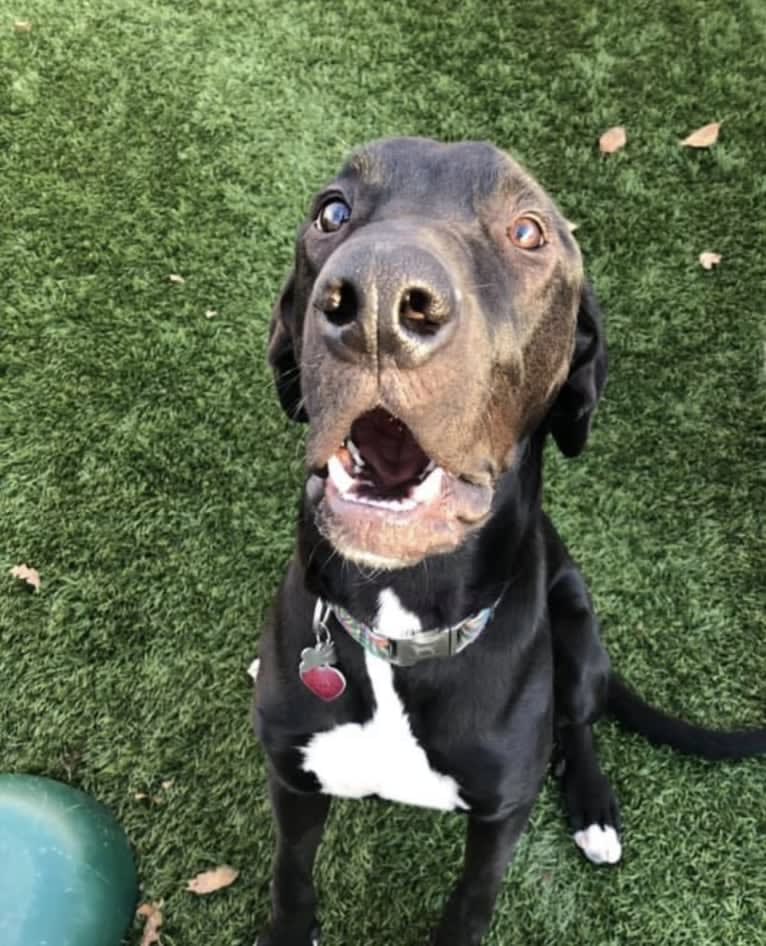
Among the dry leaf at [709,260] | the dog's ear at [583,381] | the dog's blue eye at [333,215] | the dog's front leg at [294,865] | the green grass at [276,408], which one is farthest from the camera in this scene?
the dry leaf at [709,260]

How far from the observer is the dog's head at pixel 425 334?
1.50 metres

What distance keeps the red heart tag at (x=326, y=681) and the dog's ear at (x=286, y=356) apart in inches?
21.0

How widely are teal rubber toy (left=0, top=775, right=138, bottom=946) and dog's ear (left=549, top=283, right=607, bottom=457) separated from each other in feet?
4.88

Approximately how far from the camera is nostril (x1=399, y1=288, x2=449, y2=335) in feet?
4.81

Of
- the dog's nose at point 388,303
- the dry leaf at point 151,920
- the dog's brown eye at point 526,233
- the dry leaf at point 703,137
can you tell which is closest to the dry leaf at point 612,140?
the dry leaf at point 703,137

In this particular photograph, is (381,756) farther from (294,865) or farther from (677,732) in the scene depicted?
(677,732)

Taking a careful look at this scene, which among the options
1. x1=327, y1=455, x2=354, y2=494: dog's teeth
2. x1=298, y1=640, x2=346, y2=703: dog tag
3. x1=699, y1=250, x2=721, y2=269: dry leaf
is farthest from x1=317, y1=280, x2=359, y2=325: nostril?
x1=699, y1=250, x2=721, y2=269: dry leaf

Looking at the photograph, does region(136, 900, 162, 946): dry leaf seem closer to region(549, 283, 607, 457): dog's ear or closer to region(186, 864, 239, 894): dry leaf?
region(186, 864, 239, 894): dry leaf

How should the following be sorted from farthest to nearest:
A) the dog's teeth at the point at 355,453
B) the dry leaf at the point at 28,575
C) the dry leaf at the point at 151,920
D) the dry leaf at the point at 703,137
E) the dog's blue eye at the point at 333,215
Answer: the dry leaf at the point at 703,137 → the dry leaf at the point at 28,575 → the dry leaf at the point at 151,920 → the dog's blue eye at the point at 333,215 → the dog's teeth at the point at 355,453

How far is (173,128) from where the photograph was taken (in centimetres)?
460

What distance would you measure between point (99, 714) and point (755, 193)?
10.5 ft

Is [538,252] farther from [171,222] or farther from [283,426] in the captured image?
[171,222]

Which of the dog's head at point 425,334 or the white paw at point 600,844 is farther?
the white paw at point 600,844

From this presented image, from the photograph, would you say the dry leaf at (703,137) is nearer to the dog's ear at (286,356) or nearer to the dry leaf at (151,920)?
the dog's ear at (286,356)
